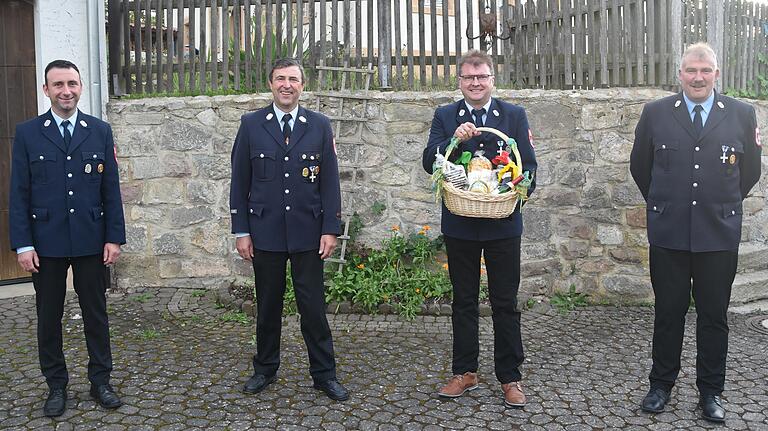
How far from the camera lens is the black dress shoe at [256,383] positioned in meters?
4.44

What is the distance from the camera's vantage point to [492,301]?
14.1 ft

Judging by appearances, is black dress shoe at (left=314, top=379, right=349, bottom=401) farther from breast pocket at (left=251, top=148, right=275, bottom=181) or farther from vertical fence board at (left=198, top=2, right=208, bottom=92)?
vertical fence board at (left=198, top=2, right=208, bottom=92)

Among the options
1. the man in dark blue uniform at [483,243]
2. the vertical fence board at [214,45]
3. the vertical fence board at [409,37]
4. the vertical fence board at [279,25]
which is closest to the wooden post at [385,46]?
the vertical fence board at [409,37]

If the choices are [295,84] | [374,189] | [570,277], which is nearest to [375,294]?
[374,189]

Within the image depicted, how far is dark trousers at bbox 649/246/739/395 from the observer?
4.11 metres

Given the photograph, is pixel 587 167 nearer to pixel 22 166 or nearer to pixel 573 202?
pixel 573 202

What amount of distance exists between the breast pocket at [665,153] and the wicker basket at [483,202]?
796mm

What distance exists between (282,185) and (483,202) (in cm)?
116

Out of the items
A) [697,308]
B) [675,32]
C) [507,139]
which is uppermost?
[675,32]

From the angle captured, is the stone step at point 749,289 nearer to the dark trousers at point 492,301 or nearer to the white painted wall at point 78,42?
the dark trousers at point 492,301

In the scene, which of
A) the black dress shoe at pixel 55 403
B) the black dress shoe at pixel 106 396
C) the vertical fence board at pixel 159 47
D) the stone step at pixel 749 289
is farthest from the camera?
the vertical fence board at pixel 159 47

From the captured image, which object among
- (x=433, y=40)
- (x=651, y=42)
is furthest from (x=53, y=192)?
(x=651, y=42)

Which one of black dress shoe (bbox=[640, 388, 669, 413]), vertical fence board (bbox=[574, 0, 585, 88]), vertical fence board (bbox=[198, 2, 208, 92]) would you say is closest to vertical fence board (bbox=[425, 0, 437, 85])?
vertical fence board (bbox=[574, 0, 585, 88])

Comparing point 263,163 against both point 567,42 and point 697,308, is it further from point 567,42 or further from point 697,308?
point 567,42
